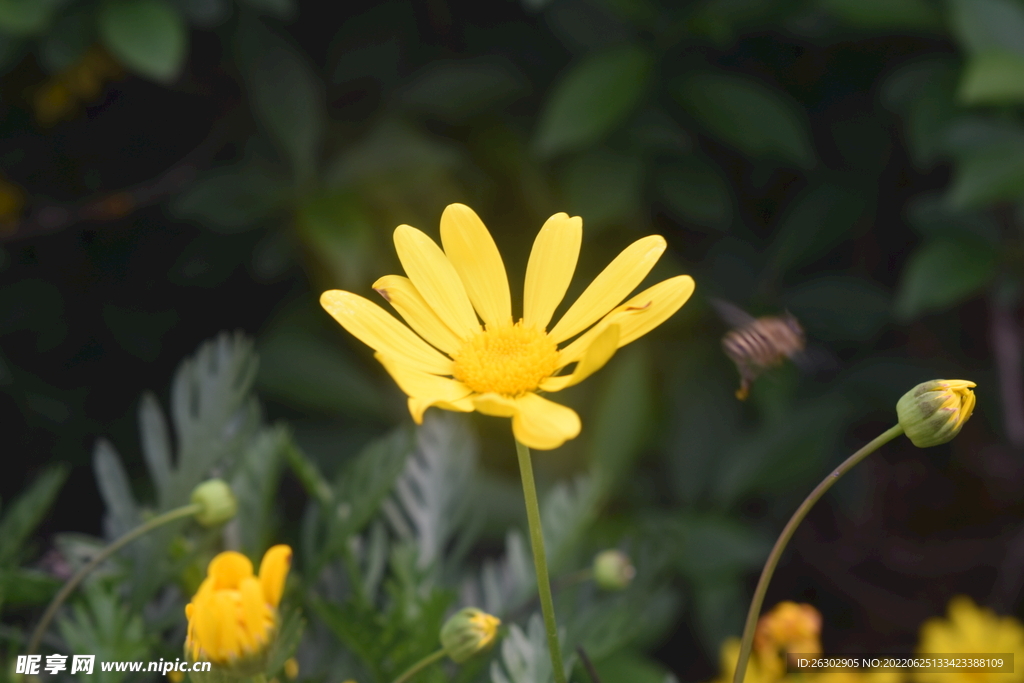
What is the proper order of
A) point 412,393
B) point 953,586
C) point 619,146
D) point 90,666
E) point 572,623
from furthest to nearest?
1. point 953,586
2. point 619,146
3. point 572,623
4. point 90,666
5. point 412,393

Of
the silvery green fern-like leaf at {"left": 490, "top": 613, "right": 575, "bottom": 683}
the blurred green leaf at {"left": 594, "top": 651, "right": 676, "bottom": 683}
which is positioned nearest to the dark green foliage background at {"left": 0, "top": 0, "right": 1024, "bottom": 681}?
the blurred green leaf at {"left": 594, "top": 651, "right": 676, "bottom": 683}

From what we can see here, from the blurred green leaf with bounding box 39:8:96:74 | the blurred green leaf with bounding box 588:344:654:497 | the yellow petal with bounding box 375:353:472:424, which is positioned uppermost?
the blurred green leaf with bounding box 39:8:96:74

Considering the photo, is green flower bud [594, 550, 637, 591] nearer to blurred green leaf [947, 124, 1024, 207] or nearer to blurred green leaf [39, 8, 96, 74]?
blurred green leaf [947, 124, 1024, 207]

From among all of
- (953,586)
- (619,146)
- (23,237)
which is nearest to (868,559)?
(953,586)

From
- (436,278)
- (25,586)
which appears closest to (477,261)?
(436,278)

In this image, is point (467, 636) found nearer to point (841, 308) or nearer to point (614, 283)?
point (614, 283)

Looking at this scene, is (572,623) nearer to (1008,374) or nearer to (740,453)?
(740,453)
